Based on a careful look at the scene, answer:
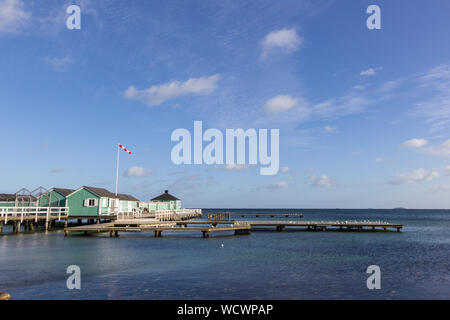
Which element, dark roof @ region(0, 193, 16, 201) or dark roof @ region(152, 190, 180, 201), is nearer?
dark roof @ region(0, 193, 16, 201)

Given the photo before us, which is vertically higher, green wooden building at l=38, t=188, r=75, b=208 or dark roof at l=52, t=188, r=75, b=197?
dark roof at l=52, t=188, r=75, b=197

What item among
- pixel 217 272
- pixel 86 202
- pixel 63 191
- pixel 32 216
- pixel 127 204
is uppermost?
pixel 63 191

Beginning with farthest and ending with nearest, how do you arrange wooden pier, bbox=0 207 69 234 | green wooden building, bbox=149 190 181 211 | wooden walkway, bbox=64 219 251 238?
green wooden building, bbox=149 190 181 211 < wooden pier, bbox=0 207 69 234 < wooden walkway, bbox=64 219 251 238

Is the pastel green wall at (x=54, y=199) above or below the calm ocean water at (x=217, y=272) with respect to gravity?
above

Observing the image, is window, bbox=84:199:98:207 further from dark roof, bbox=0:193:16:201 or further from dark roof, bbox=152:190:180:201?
dark roof, bbox=152:190:180:201

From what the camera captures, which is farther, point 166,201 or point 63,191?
point 166,201

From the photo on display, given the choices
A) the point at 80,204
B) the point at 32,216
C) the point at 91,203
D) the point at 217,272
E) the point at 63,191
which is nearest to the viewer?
the point at 217,272

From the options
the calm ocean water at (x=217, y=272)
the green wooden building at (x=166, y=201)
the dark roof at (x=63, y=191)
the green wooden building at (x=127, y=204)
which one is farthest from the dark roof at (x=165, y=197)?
the calm ocean water at (x=217, y=272)

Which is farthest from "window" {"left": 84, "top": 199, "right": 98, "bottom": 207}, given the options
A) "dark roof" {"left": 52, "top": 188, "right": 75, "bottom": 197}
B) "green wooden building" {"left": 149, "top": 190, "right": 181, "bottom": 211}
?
"green wooden building" {"left": 149, "top": 190, "right": 181, "bottom": 211}

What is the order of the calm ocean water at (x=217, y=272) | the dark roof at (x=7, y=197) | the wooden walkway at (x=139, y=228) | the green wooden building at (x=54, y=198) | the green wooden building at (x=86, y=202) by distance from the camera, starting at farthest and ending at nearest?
1. the dark roof at (x=7, y=197)
2. the green wooden building at (x=54, y=198)
3. the green wooden building at (x=86, y=202)
4. the wooden walkway at (x=139, y=228)
5. the calm ocean water at (x=217, y=272)

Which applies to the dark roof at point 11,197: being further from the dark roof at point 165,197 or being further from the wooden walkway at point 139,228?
the dark roof at point 165,197

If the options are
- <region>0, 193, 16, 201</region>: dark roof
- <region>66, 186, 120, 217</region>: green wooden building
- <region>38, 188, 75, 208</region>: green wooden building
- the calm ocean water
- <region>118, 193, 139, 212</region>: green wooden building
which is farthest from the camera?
<region>118, 193, 139, 212</region>: green wooden building

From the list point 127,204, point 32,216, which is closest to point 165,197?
point 127,204

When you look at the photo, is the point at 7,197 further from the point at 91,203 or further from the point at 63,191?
the point at 91,203
